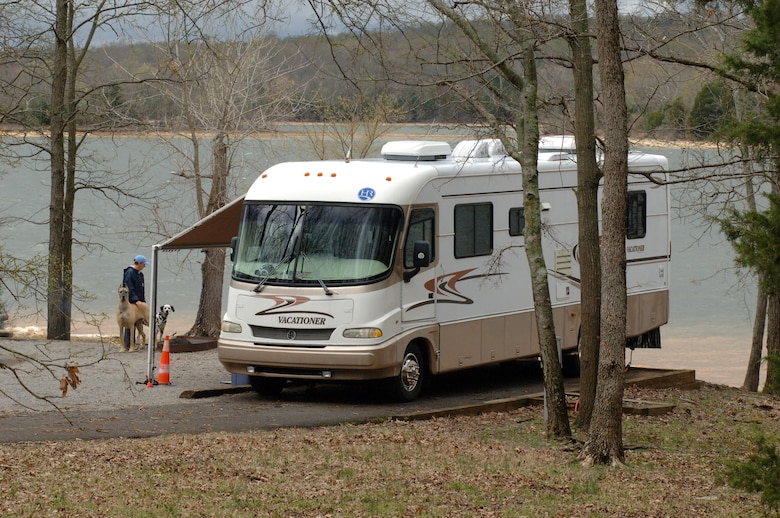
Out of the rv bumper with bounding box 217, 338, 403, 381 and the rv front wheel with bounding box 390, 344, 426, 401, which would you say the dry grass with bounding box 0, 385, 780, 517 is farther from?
the rv front wheel with bounding box 390, 344, 426, 401

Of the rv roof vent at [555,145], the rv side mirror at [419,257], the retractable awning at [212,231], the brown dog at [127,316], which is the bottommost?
the brown dog at [127,316]

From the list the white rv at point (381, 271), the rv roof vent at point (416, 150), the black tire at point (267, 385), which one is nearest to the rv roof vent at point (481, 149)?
the white rv at point (381, 271)

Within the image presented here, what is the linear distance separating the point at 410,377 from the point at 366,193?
7.90 ft

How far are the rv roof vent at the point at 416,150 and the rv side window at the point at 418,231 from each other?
1.00 metres

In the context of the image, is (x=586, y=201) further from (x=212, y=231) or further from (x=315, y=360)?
(x=212, y=231)

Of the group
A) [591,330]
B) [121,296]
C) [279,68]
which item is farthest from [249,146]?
[591,330]

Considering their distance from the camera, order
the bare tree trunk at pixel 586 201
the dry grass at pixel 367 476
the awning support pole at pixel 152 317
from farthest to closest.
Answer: the awning support pole at pixel 152 317
the bare tree trunk at pixel 586 201
the dry grass at pixel 367 476

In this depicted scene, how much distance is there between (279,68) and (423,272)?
1463 cm

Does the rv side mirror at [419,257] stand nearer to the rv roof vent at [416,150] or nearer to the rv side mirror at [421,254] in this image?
the rv side mirror at [421,254]

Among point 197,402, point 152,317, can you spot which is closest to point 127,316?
point 152,317

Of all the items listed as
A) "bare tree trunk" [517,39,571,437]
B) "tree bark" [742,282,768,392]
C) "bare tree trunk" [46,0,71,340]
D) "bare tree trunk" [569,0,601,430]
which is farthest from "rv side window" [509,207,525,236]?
"tree bark" [742,282,768,392]

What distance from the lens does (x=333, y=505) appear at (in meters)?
8.98

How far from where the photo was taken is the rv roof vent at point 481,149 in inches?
671

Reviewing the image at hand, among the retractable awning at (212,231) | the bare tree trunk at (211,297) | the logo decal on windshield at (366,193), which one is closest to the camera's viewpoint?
the logo decal on windshield at (366,193)
